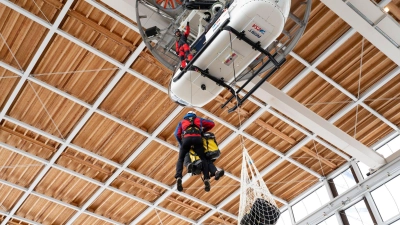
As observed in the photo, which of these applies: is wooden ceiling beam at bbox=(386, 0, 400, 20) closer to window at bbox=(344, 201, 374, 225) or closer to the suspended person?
the suspended person

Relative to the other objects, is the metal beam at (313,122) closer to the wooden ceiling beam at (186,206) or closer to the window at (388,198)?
the window at (388,198)

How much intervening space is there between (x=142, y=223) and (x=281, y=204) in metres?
6.04

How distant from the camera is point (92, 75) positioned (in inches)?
582

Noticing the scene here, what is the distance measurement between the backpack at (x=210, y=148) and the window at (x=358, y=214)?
9507 mm

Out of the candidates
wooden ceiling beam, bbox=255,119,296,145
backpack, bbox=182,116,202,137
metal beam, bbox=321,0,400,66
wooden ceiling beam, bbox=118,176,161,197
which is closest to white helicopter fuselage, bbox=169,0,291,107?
backpack, bbox=182,116,202,137

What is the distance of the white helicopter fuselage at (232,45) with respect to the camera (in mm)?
7574

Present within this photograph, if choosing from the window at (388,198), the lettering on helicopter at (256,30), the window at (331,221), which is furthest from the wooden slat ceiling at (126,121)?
the lettering on helicopter at (256,30)

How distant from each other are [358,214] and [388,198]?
4.25 ft

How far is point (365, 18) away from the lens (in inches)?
481

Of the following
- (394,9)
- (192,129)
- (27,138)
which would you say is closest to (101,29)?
(27,138)

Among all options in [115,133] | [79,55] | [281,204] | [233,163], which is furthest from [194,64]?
[281,204]

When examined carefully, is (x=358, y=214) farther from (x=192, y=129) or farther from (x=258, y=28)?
(x=258, y=28)

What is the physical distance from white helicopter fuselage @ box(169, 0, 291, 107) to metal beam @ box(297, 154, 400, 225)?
969 cm

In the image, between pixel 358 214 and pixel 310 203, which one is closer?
pixel 358 214
